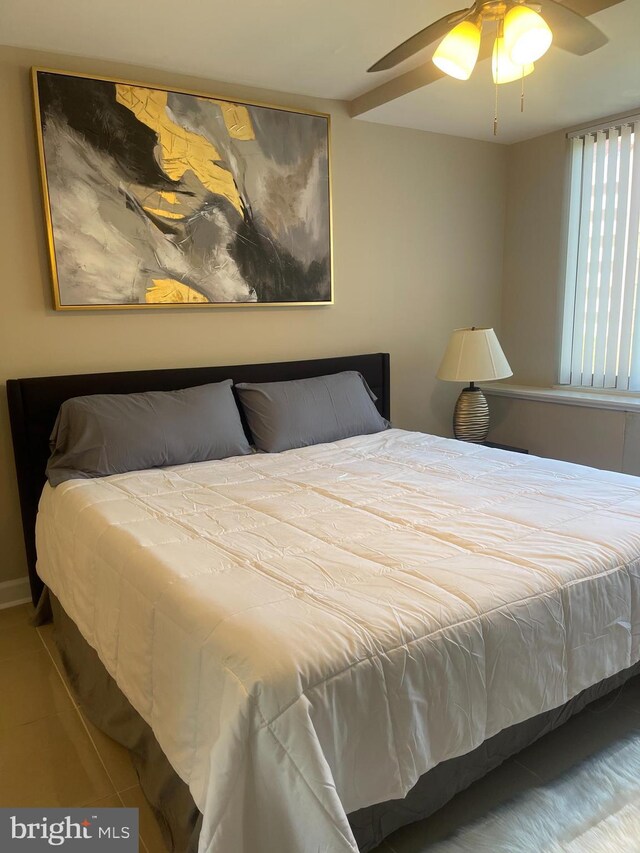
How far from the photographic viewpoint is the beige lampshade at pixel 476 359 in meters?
3.51

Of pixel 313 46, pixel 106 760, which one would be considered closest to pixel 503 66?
pixel 313 46

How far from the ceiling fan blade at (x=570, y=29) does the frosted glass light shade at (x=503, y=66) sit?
11cm

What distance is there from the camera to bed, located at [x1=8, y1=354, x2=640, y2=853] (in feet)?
3.65

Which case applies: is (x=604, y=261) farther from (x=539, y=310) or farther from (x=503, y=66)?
(x=503, y=66)

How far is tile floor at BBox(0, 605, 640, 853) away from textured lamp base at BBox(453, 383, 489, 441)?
1836 millimetres

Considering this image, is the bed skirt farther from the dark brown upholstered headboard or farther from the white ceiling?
the white ceiling

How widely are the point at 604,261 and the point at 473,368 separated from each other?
106 centimetres

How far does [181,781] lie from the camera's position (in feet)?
4.72

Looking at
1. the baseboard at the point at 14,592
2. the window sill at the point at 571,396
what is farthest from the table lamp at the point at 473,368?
the baseboard at the point at 14,592

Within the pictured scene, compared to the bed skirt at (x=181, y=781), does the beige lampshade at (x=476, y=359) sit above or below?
above

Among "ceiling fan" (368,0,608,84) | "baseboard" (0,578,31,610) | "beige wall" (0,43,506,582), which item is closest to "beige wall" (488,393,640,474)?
"beige wall" (0,43,506,582)

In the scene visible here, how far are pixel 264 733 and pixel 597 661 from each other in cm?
98

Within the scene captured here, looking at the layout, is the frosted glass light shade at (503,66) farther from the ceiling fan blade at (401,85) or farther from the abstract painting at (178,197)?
the abstract painting at (178,197)

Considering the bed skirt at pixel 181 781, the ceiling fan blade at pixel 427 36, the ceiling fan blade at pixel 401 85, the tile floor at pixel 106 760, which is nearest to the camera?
the bed skirt at pixel 181 781
